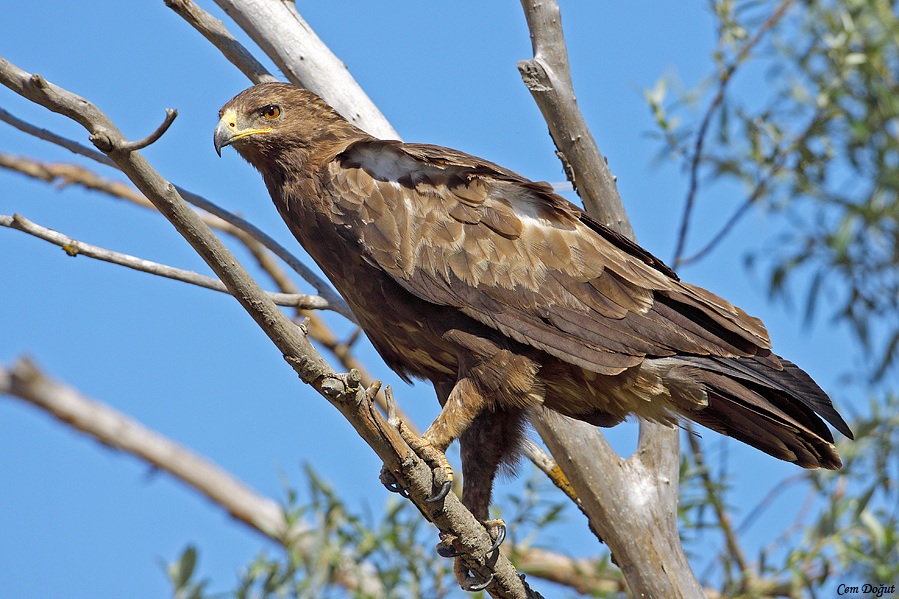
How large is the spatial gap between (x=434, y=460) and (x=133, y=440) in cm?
403

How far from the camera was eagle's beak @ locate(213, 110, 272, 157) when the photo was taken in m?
4.11

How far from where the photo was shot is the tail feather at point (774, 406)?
3451 millimetres

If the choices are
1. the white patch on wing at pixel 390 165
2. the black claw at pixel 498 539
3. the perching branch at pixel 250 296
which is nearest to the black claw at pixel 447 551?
the black claw at pixel 498 539

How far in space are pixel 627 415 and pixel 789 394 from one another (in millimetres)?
641

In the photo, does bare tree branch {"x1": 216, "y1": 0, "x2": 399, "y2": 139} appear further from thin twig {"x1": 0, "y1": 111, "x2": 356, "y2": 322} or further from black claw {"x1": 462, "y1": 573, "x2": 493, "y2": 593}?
black claw {"x1": 462, "y1": 573, "x2": 493, "y2": 593}

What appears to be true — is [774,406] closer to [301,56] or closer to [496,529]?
[496,529]

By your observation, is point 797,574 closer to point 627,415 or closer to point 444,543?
point 627,415

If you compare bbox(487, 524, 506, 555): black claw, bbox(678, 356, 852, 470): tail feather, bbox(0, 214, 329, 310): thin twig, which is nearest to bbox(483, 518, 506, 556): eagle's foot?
bbox(487, 524, 506, 555): black claw

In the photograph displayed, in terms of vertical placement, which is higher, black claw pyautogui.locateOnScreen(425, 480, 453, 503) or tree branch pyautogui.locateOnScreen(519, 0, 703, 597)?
tree branch pyautogui.locateOnScreen(519, 0, 703, 597)

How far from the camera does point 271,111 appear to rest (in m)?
4.20

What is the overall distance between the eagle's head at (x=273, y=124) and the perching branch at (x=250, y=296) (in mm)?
1443

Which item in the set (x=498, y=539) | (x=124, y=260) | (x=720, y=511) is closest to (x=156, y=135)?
(x=124, y=260)

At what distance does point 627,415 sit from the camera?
12.8 ft

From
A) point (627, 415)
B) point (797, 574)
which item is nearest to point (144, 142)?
point (627, 415)
